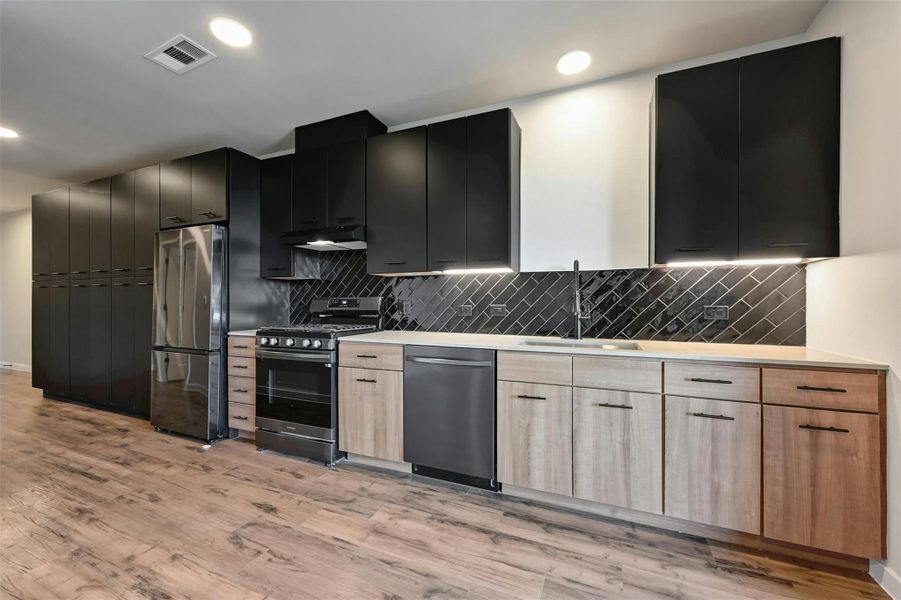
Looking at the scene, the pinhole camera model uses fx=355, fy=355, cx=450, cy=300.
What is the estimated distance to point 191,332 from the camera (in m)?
3.05

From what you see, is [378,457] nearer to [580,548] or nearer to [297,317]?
[580,548]

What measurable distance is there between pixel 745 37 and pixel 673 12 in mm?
555

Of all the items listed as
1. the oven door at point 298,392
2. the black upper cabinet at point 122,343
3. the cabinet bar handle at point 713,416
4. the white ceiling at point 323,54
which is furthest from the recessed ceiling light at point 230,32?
the cabinet bar handle at point 713,416

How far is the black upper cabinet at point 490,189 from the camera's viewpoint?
2.39m

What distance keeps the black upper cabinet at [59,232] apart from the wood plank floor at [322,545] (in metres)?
2.79

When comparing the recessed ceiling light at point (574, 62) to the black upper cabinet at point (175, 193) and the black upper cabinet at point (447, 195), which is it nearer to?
the black upper cabinet at point (447, 195)

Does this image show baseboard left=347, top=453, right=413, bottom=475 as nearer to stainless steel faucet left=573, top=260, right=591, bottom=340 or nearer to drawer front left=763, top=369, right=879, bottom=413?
stainless steel faucet left=573, top=260, right=591, bottom=340

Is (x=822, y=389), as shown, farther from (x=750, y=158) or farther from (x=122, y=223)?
(x=122, y=223)

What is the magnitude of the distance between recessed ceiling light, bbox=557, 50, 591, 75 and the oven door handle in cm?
248

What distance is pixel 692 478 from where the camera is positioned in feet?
5.70

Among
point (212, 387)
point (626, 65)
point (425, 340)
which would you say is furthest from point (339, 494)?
point (626, 65)

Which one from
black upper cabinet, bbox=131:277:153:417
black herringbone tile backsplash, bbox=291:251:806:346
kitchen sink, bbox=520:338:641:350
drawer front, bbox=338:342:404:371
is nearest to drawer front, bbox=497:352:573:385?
kitchen sink, bbox=520:338:641:350

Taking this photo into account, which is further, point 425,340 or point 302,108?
point 302,108

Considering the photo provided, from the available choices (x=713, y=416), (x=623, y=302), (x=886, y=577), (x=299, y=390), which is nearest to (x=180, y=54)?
(x=299, y=390)
